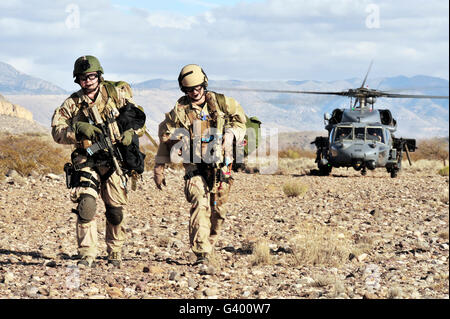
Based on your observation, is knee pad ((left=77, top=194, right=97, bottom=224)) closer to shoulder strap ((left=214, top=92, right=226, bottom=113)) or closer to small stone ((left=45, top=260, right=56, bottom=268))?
small stone ((left=45, top=260, right=56, bottom=268))

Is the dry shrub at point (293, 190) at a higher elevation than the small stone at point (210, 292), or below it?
below

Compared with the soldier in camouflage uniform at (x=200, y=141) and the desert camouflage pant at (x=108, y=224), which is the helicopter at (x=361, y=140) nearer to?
the soldier in camouflage uniform at (x=200, y=141)

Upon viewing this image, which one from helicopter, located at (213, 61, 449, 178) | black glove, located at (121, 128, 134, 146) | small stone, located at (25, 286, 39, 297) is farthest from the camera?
helicopter, located at (213, 61, 449, 178)

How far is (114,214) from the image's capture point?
24.7ft

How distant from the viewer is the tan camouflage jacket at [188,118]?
7.62m

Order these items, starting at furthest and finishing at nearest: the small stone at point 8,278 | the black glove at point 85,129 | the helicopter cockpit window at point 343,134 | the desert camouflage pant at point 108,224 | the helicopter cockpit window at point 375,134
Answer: the helicopter cockpit window at point 375,134 → the helicopter cockpit window at point 343,134 → the desert camouflage pant at point 108,224 → the black glove at point 85,129 → the small stone at point 8,278

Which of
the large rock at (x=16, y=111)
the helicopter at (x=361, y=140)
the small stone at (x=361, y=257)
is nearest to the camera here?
the small stone at (x=361, y=257)

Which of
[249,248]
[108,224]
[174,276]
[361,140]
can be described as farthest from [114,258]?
[361,140]

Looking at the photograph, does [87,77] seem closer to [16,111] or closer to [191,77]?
[191,77]

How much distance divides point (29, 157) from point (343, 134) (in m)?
9.09

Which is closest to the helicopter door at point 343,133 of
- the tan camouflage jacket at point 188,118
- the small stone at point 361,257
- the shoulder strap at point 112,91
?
the small stone at point 361,257

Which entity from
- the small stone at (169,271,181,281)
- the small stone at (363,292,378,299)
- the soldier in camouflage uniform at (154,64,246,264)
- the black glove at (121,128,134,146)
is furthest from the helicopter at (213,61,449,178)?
the small stone at (363,292,378,299)

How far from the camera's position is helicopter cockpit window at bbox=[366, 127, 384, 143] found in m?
22.0

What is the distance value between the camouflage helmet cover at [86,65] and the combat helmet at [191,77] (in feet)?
2.75
